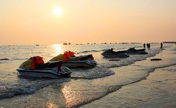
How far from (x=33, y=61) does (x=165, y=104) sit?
34.5ft

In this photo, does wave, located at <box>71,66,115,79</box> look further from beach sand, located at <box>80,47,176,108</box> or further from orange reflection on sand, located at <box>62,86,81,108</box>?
beach sand, located at <box>80,47,176,108</box>

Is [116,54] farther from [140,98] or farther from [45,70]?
[140,98]

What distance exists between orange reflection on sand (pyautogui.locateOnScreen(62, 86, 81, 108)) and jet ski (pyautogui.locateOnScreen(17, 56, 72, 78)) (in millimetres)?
3413

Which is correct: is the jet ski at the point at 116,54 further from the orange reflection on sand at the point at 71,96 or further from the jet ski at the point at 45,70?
the orange reflection on sand at the point at 71,96

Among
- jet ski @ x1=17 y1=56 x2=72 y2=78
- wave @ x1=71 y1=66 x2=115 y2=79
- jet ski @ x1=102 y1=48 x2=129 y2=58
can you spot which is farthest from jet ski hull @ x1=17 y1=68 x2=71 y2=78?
jet ski @ x1=102 y1=48 x2=129 y2=58

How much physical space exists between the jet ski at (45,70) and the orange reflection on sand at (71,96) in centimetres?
341

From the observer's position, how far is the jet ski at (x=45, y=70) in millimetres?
13008

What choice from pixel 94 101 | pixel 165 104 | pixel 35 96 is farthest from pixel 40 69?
pixel 165 104

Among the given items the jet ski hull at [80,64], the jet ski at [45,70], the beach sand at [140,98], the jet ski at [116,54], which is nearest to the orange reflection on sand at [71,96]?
the beach sand at [140,98]

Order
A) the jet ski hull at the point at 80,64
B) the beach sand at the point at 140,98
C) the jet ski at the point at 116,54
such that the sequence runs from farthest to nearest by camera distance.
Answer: the jet ski at the point at 116,54, the jet ski hull at the point at 80,64, the beach sand at the point at 140,98

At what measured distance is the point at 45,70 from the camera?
526 inches

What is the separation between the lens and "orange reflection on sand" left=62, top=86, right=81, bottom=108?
7.17 metres

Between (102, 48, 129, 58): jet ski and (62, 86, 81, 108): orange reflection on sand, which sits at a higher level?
(62, 86, 81, 108): orange reflection on sand

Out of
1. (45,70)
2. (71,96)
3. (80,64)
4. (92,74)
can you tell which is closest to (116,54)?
(80,64)
